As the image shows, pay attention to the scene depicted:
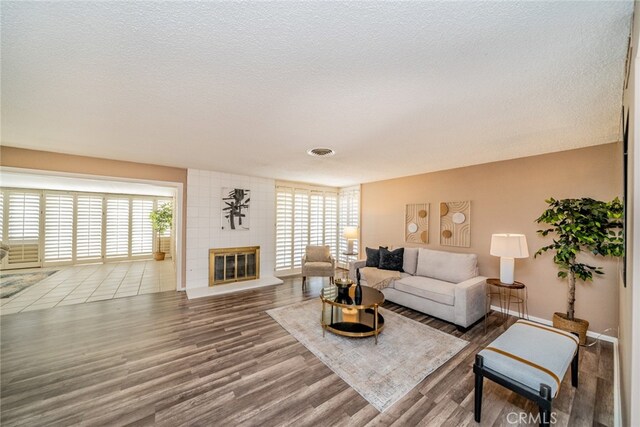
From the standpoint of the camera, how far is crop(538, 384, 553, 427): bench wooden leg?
1.39 metres

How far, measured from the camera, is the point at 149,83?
1.67 m

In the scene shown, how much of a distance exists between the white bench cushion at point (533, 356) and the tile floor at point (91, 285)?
525cm

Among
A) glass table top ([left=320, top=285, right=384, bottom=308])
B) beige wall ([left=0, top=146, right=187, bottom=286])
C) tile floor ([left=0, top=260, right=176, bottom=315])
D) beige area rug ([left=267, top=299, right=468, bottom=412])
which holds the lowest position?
tile floor ([left=0, top=260, right=176, bottom=315])

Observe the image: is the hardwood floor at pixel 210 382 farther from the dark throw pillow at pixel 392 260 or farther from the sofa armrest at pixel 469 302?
the dark throw pillow at pixel 392 260

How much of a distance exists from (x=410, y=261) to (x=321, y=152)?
258cm

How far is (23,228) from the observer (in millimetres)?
5863

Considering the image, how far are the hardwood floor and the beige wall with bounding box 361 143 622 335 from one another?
632 mm

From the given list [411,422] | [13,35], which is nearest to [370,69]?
[13,35]

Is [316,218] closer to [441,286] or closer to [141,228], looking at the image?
[441,286]

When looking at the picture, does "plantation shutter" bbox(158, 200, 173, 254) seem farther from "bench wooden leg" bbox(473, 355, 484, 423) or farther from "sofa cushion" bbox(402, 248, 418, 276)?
"bench wooden leg" bbox(473, 355, 484, 423)

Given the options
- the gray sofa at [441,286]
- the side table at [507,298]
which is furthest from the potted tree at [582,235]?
the gray sofa at [441,286]

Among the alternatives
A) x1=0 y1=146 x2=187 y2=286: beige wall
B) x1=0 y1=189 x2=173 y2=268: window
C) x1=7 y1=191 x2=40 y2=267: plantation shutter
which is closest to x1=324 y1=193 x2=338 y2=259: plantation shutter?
x1=0 y1=146 x2=187 y2=286: beige wall

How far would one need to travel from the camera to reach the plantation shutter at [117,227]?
695 centimetres

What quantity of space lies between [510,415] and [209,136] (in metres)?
3.82
